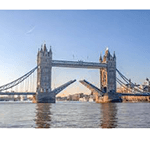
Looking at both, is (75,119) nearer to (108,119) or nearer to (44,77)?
(108,119)

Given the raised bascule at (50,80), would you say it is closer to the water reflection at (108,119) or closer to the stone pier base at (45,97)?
Result: the stone pier base at (45,97)

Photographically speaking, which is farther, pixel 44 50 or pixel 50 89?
pixel 44 50

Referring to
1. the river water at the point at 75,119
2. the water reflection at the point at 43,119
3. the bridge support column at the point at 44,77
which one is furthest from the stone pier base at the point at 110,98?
the water reflection at the point at 43,119

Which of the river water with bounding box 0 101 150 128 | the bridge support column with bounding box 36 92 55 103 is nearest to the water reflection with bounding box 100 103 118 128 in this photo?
the river water with bounding box 0 101 150 128

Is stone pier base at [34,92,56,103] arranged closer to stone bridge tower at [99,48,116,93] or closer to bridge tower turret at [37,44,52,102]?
Result: bridge tower turret at [37,44,52,102]

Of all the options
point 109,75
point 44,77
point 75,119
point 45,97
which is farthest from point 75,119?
point 109,75
